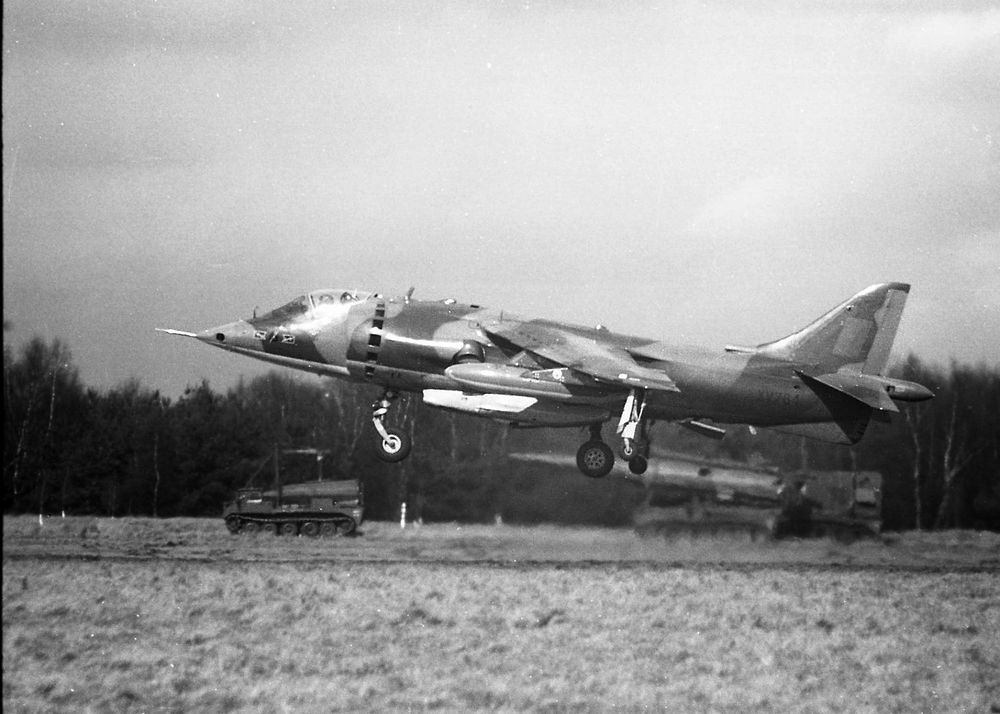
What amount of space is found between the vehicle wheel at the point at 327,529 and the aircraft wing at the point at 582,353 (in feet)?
31.2

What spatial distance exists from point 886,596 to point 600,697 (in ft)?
31.5

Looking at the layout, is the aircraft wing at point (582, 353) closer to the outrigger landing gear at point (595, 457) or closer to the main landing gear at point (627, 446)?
the main landing gear at point (627, 446)

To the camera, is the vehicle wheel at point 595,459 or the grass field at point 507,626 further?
the vehicle wheel at point 595,459

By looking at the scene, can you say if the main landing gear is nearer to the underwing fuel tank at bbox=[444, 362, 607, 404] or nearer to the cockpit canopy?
the underwing fuel tank at bbox=[444, 362, 607, 404]

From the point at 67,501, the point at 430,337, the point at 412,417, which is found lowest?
the point at 67,501

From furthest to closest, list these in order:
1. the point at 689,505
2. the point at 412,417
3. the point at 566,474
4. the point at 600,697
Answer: the point at 412,417 < the point at 566,474 < the point at 689,505 < the point at 600,697

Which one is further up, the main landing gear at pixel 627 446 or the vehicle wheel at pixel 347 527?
the main landing gear at pixel 627 446

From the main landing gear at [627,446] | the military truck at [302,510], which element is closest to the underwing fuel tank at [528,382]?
the main landing gear at [627,446]

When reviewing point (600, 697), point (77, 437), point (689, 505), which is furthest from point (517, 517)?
point (77, 437)

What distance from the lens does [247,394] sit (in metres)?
38.2

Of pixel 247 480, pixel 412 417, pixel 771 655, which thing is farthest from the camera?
pixel 247 480

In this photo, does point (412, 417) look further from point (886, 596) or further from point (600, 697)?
point (600, 697)

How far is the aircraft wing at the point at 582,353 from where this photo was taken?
23344mm

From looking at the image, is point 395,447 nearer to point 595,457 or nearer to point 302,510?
point 595,457
